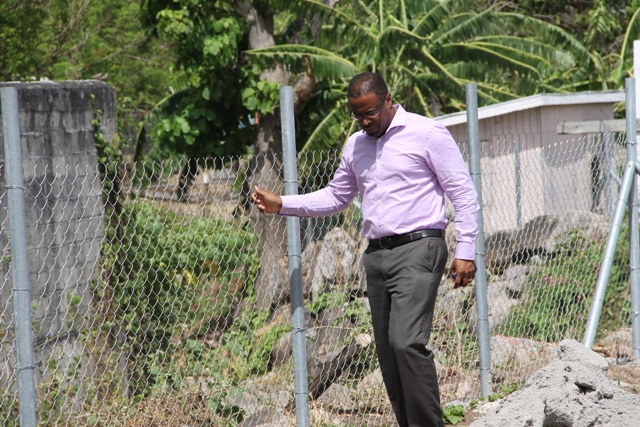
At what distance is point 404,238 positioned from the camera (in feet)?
13.4

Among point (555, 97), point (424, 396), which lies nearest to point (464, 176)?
point (424, 396)

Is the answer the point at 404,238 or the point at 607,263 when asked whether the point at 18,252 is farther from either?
the point at 607,263

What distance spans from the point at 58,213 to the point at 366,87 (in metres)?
2.90

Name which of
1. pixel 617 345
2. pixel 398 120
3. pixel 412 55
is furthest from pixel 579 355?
pixel 412 55

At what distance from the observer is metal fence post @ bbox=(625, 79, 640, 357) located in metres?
6.38

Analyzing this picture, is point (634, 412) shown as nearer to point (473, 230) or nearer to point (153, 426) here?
point (473, 230)

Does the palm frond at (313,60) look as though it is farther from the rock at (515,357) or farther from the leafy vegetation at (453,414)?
the leafy vegetation at (453,414)

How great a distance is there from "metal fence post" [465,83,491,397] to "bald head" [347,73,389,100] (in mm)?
1553

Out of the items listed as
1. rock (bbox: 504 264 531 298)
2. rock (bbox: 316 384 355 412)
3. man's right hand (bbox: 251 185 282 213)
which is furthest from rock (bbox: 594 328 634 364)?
man's right hand (bbox: 251 185 282 213)

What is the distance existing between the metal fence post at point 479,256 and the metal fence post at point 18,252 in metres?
2.98

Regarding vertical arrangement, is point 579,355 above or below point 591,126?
below

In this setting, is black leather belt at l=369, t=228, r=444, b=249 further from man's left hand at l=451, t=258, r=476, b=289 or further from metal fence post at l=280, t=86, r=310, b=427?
metal fence post at l=280, t=86, r=310, b=427

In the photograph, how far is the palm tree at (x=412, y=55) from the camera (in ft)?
35.9

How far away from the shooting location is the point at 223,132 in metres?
12.0
